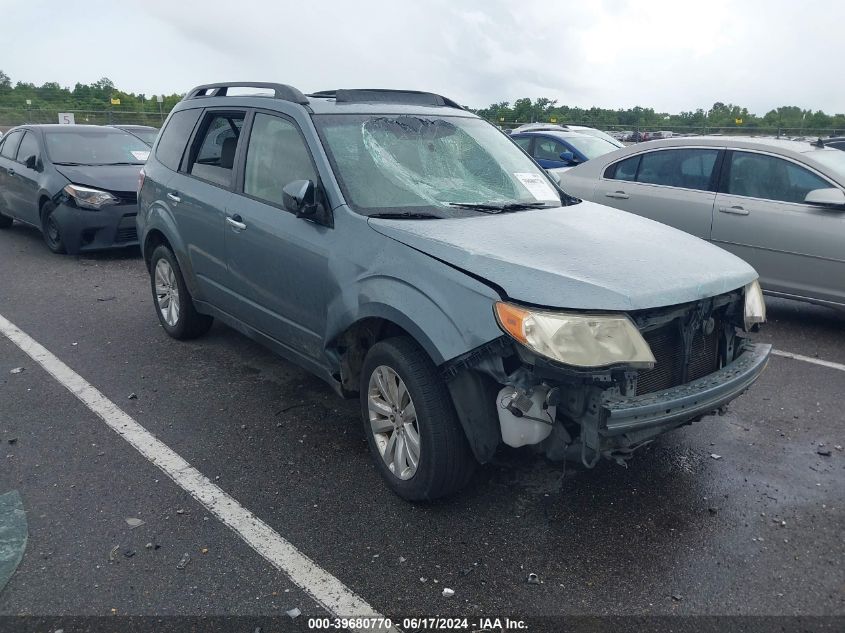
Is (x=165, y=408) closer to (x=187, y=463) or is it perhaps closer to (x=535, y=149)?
(x=187, y=463)

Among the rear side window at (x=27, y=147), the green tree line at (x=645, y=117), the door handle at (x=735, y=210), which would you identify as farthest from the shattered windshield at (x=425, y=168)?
the green tree line at (x=645, y=117)

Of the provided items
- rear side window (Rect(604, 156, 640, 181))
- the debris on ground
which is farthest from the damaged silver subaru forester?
rear side window (Rect(604, 156, 640, 181))

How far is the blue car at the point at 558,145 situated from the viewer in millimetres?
11180

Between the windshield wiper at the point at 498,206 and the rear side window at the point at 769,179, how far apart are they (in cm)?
320

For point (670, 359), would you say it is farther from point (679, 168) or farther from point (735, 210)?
point (679, 168)

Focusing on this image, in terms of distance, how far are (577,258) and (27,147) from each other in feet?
30.5

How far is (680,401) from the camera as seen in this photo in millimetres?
2988

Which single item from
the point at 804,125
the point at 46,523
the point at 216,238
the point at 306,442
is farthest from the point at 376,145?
the point at 804,125

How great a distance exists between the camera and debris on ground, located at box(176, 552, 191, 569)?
2.96 m

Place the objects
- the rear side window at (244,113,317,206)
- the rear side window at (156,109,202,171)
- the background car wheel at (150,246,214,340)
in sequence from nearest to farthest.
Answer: the rear side window at (244,113,317,206)
the rear side window at (156,109,202,171)
the background car wheel at (150,246,214,340)

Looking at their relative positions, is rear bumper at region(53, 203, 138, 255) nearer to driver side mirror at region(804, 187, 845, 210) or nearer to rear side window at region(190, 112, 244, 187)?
rear side window at region(190, 112, 244, 187)

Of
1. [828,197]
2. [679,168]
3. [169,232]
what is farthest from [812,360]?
[169,232]

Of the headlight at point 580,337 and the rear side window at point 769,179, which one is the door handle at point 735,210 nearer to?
the rear side window at point 769,179

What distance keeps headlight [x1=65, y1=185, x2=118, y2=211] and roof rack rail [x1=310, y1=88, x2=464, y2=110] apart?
17.1ft
